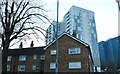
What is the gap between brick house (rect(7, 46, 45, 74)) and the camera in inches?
1801

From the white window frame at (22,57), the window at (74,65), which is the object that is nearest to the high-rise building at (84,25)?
the white window frame at (22,57)

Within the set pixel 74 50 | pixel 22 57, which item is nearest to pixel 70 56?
pixel 74 50

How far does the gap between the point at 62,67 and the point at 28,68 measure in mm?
11731

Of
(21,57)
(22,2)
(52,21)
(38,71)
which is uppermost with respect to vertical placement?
(22,2)

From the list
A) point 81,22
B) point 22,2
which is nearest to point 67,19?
point 81,22

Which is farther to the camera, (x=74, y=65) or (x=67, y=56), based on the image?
(x=67, y=56)

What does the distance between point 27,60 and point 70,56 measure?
13.7 m

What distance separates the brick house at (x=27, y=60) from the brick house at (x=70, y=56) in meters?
5.31

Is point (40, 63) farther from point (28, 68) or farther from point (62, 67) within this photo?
point (62, 67)

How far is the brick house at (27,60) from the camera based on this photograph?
150 ft

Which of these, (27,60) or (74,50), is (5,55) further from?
(27,60)

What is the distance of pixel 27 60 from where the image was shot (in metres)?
47.5

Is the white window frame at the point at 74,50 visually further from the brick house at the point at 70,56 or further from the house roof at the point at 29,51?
the house roof at the point at 29,51

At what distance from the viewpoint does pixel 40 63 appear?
148ft
